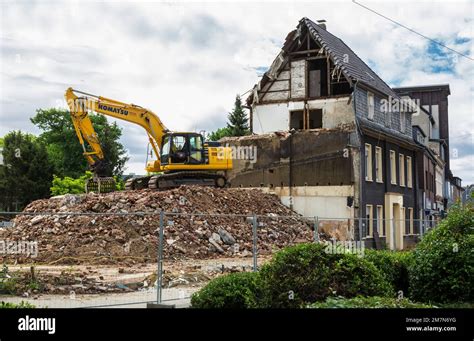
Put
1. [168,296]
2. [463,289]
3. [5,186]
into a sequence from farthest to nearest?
[5,186] → [168,296] → [463,289]

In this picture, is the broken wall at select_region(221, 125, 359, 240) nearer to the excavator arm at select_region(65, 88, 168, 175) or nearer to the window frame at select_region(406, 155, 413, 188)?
the excavator arm at select_region(65, 88, 168, 175)

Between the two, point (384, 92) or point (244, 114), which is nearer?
point (384, 92)

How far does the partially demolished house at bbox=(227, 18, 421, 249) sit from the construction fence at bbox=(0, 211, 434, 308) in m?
3.60

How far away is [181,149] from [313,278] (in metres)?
20.7

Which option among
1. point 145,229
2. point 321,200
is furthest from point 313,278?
point 321,200

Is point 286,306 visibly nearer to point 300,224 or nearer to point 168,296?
point 168,296

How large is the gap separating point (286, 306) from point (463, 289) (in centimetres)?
326

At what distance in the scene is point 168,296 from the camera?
12.9 meters

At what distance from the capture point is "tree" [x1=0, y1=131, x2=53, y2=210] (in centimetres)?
5344

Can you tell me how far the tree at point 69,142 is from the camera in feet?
197

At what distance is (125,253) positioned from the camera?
19.2 meters

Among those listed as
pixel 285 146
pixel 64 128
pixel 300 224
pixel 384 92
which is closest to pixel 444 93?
pixel 384 92
